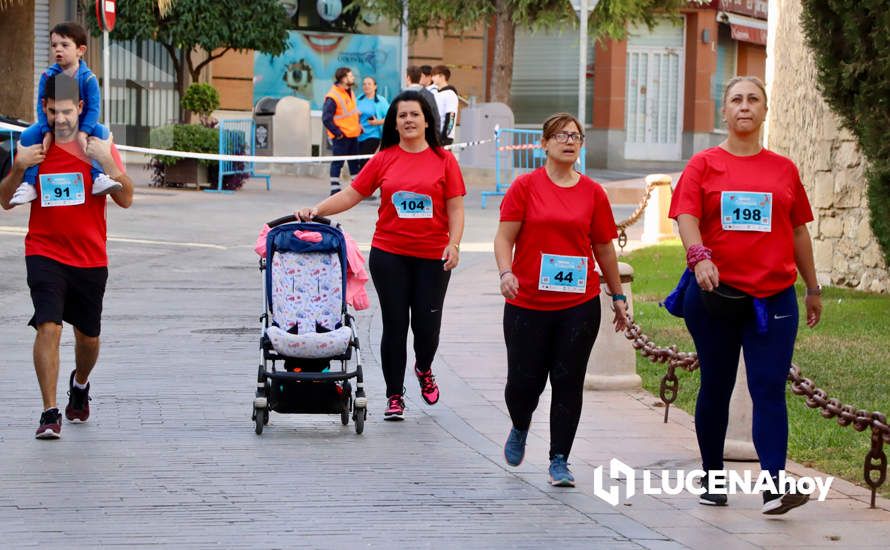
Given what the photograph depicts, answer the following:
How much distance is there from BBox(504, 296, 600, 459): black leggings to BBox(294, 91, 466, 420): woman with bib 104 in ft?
4.51

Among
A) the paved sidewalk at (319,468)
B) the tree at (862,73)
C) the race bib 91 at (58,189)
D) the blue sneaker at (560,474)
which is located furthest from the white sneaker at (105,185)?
the tree at (862,73)

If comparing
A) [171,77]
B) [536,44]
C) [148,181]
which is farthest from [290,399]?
[536,44]

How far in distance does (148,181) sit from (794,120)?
14.5m

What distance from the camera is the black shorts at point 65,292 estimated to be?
8531 mm

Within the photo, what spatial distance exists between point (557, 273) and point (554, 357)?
42 cm

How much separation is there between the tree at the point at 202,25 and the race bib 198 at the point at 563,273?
24.0 metres

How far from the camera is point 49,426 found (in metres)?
8.42

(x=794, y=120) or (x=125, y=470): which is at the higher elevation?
(x=794, y=120)

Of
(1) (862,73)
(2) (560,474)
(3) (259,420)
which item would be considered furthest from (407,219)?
(1) (862,73)

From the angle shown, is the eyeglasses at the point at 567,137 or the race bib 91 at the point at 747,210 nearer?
the race bib 91 at the point at 747,210

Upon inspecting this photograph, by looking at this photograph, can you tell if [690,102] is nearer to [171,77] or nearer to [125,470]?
[171,77]

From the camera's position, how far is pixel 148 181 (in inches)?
1134

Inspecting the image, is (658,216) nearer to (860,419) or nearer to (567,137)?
(567,137)

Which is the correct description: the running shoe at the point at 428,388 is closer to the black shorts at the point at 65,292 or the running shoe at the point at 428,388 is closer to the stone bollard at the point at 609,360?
the stone bollard at the point at 609,360
